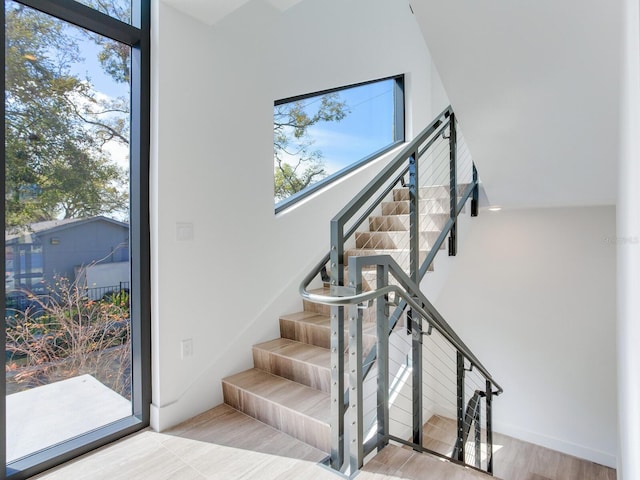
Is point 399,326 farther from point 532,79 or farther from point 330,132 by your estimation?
point 330,132

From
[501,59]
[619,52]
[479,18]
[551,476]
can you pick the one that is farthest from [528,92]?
[551,476]

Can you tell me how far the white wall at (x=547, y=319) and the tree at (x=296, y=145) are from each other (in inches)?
74.3

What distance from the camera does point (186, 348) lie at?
7.64 feet

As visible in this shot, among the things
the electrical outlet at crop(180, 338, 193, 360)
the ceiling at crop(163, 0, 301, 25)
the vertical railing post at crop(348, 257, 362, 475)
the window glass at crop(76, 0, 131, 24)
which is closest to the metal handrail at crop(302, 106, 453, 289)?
the vertical railing post at crop(348, 257, 362, 475)

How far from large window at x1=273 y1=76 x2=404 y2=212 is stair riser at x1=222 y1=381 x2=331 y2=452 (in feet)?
4.72

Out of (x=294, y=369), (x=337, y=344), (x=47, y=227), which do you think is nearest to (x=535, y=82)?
(x=337, y=344)

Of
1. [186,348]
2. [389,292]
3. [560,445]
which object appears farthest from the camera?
[560,445]

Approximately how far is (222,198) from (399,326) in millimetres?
1454

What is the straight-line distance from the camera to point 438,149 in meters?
5.21

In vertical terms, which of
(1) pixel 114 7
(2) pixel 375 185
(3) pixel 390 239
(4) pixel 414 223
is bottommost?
(3) pixel 390 239

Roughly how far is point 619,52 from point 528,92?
17.1 inches

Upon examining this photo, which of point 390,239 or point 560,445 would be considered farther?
point 560,445

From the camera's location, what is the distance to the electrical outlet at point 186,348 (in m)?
2.31

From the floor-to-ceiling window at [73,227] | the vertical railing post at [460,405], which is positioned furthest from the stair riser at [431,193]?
the floor-to-ceiling window at [73,227]
